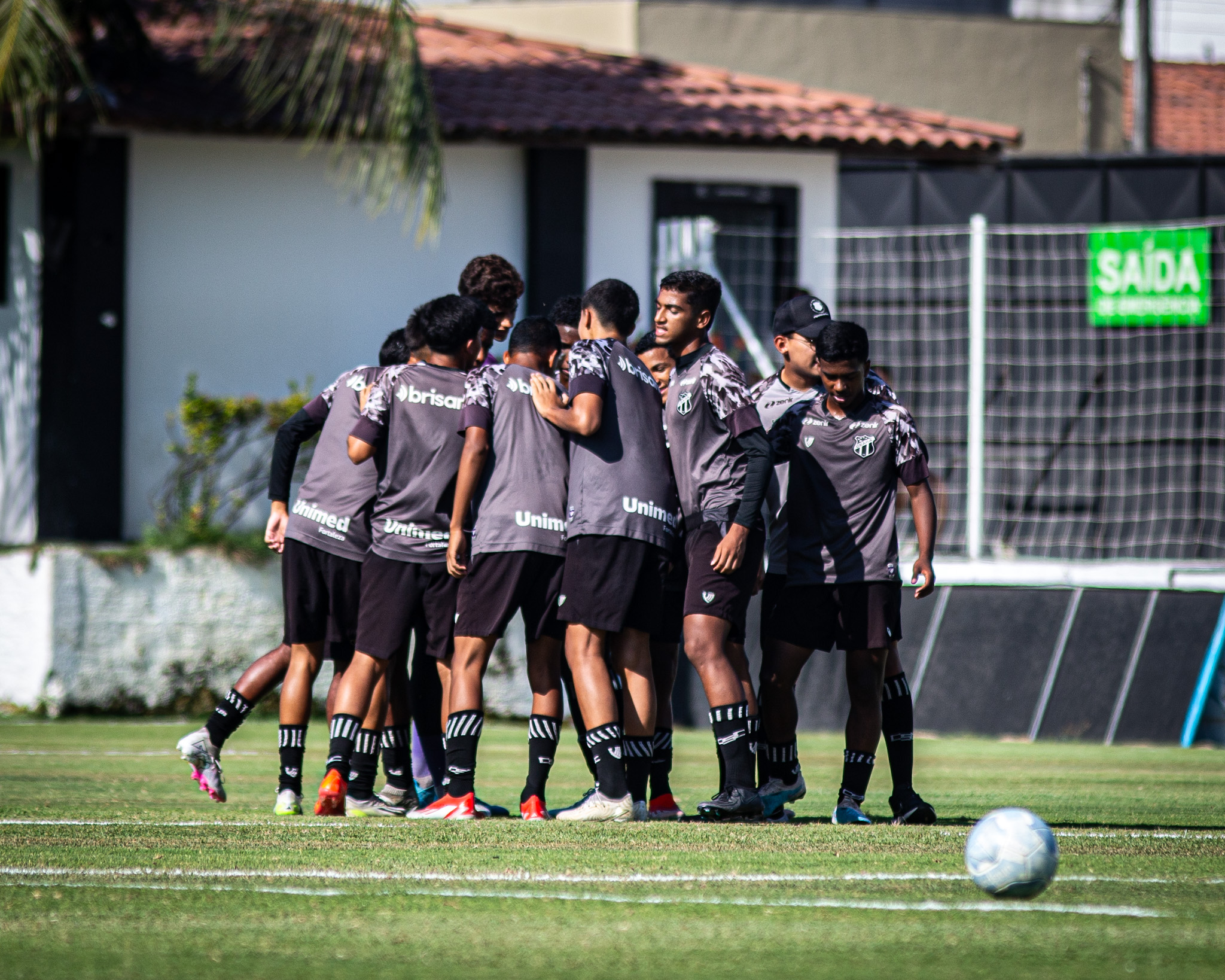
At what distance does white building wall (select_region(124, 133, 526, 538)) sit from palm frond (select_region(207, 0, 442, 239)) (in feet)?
1.10

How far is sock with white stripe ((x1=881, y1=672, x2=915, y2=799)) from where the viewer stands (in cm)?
718

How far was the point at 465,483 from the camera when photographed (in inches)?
276

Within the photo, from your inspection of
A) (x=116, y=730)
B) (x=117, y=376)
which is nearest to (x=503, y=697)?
(x=116, y=730)

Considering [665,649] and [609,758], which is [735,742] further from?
[665,649]

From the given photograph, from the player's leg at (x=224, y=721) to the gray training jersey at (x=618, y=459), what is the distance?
159cm

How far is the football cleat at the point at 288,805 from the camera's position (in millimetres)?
6991

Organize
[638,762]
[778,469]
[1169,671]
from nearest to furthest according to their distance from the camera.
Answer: [638,762], [778,469], [1169,671]

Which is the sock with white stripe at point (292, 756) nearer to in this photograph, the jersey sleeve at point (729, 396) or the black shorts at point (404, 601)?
the black shorts at point (404, 601)

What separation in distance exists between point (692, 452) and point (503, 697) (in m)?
6.87

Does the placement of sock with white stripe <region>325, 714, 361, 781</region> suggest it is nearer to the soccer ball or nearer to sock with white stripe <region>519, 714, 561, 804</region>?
sock with white stripe <region>519, 714, 561, 804</region>

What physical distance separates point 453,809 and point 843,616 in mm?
1728

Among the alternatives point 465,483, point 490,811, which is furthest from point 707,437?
point 490,811

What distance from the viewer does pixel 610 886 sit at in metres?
5.06

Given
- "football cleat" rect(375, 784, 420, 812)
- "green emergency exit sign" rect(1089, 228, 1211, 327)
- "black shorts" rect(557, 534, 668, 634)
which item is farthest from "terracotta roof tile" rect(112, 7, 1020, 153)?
"black shorts" rect(557, 534, 668, 634)
